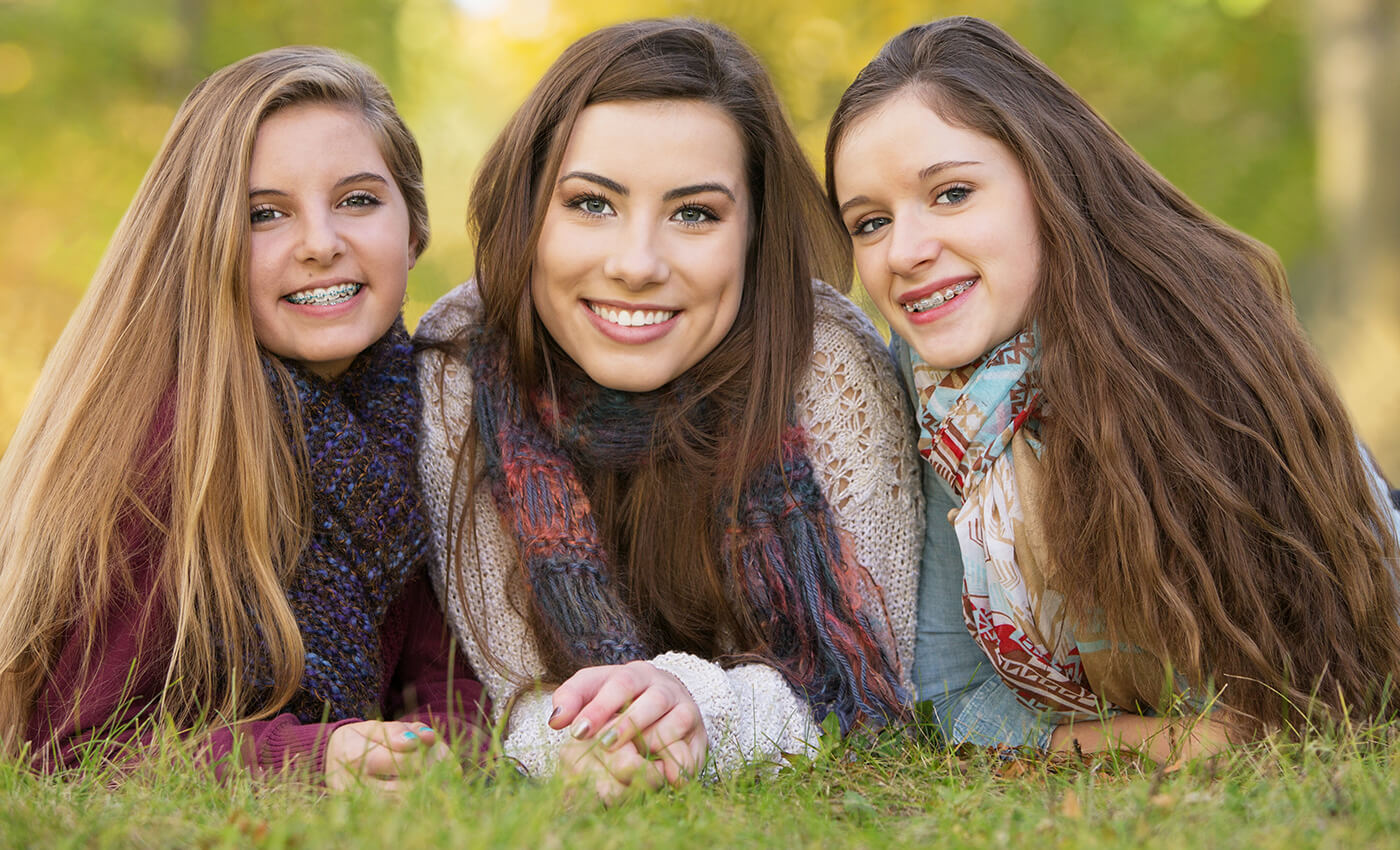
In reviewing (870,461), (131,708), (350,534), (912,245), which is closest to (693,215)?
(912,245)

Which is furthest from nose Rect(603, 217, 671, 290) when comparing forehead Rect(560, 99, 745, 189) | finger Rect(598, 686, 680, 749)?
finger Rect(598, 686, 680, 749)

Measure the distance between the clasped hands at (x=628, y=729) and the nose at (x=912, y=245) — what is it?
3.75 feet

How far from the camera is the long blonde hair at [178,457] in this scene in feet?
9.37

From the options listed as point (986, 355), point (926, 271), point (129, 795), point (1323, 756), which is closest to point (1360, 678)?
point (1323, 756)

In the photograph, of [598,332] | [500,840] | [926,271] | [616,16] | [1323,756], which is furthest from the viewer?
[616,16]

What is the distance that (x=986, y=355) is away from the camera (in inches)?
120

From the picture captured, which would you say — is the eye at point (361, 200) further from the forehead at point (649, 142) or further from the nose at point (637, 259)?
the nose at point (637, 259)

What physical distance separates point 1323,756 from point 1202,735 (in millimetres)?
283

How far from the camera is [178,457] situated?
2928 millimetres

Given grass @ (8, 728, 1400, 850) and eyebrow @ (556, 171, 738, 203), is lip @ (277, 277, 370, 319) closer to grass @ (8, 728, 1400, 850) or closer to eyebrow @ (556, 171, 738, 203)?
eyebrow @ (556, 171, 738, 203)

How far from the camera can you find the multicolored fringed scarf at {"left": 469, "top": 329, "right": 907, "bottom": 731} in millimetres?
3080

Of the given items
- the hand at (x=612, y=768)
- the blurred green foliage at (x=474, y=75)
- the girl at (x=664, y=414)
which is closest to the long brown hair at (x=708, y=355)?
the girl at (x=664, y=414)

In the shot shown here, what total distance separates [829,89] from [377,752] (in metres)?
8.81

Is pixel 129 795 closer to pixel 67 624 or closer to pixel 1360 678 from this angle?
pixel 67 624
